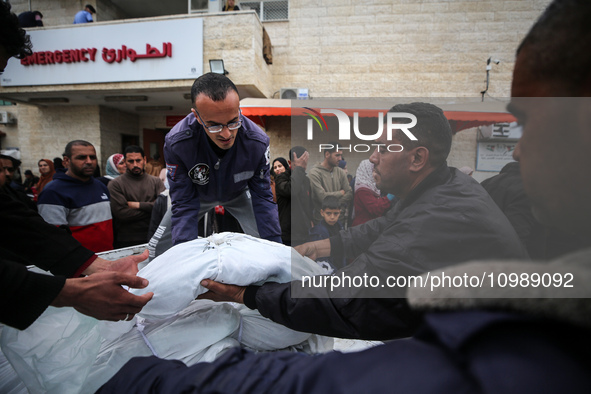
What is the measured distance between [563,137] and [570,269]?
7.5 inches

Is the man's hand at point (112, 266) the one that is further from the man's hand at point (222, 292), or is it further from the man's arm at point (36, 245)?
the man's hand at point (222, 292)

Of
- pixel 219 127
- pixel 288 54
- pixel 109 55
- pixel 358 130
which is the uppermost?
pixel 288 54

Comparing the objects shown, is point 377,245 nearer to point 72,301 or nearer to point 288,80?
point 72,301

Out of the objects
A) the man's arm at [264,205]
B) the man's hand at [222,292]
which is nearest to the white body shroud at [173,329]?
the man's hand at [222,292]

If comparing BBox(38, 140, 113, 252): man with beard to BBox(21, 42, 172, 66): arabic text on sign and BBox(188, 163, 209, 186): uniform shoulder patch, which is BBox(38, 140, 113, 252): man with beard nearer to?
BBox(188, 163, 209, 186): uniform shoulder patch

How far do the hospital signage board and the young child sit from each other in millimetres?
6631

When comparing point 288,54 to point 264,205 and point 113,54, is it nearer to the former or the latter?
point 113,54

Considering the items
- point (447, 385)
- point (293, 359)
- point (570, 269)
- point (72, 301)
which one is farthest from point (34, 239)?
point (570, 269)

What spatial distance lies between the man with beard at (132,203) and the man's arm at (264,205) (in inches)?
65.1

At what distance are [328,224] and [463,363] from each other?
0.62 metres

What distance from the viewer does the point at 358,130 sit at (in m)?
0.81

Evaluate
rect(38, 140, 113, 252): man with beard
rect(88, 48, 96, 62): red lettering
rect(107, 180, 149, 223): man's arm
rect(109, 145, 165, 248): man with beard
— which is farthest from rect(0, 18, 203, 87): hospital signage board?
rect(38, 140, 113, 252): man with beard

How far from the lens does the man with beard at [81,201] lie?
8.36ft

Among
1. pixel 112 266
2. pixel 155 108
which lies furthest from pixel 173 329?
pixel 155 108
